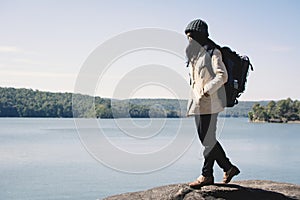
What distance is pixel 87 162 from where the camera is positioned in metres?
30.2

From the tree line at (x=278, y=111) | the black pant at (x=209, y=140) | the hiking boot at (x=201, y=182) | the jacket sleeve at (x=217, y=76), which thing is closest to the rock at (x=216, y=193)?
the hiking boot at (x=201, y=182)

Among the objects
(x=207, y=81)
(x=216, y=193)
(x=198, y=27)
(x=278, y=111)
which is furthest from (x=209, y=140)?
(x=278, y=111)

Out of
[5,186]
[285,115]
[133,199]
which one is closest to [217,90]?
[133,199]

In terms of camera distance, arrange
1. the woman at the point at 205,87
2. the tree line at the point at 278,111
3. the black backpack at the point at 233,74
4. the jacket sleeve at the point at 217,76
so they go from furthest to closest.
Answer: the tree line at the point at 278,111 → the black backpack at the point at 233,74 → the woman at the point at 205,87 → the jacket sleeve at the point at 217,76

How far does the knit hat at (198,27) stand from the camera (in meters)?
6.62

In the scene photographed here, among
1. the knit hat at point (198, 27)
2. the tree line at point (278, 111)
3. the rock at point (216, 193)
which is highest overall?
the tree line at point (278, 111)

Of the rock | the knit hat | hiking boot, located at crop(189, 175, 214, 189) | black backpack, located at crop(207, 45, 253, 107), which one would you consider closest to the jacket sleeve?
black backpack, located at crop(207, 45, 253, 107)

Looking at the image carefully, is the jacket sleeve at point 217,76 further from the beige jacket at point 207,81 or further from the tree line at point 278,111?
the tree line at point 278,111

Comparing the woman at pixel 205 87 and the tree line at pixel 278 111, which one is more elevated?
the tree line at pixel 278 111

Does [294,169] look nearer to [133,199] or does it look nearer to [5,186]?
[5,186]

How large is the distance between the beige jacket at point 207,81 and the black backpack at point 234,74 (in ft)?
0.52

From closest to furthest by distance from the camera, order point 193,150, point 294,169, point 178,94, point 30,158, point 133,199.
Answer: point 133,199 < point 178,94 < point 294,169 < point 30,158 < point 193,150

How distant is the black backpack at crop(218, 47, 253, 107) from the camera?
21.6ft

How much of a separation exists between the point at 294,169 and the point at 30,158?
1675 centimetres
